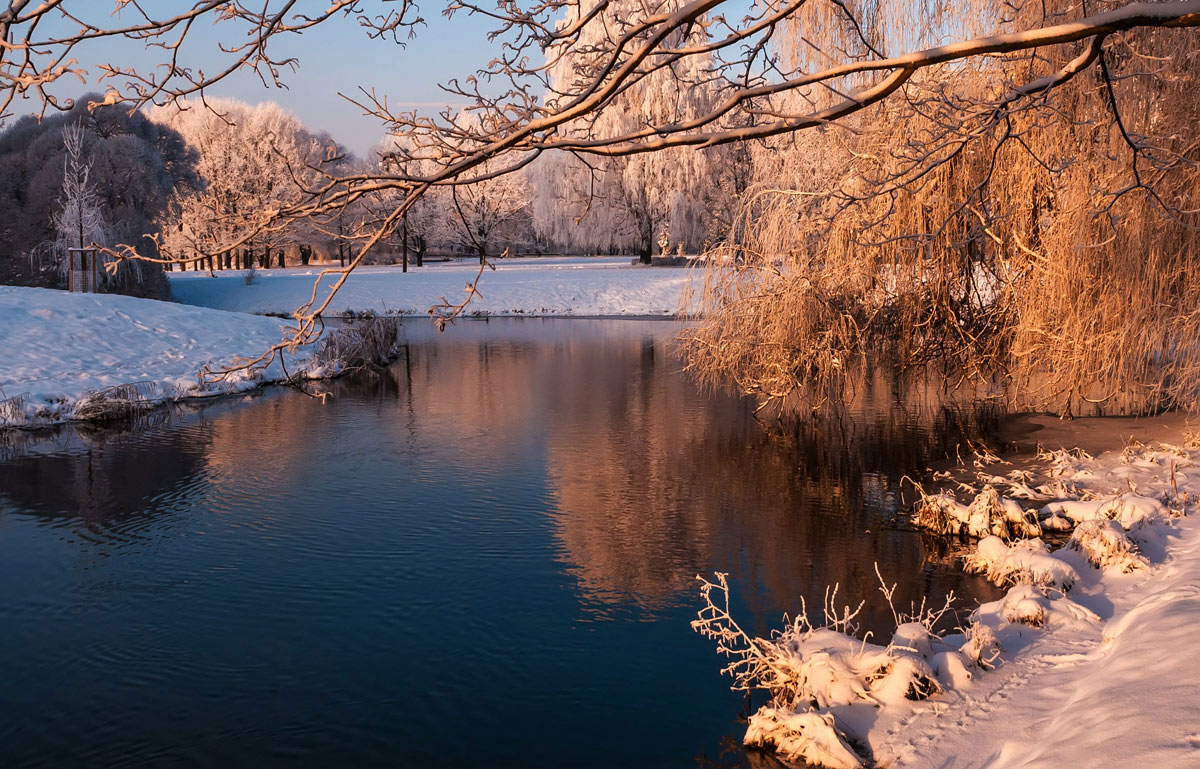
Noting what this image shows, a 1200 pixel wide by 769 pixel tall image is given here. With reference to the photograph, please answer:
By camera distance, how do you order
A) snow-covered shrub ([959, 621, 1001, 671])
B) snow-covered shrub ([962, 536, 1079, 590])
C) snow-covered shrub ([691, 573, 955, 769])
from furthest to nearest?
1. snow-covered shrub ([962, 536, 1079, 590])
2. snow-covered shrub ([959, 621, 1001, 671])
3. snow-covered shrub ([691, 573, 955, 769])

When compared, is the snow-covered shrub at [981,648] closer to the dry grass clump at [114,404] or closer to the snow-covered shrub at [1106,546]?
the snow-covered shrub at [1106,546]

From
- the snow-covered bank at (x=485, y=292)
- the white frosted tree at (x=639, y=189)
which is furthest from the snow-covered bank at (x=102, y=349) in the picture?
the white frosted tree at (x=639, y=189)

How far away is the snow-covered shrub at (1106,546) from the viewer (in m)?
7.57

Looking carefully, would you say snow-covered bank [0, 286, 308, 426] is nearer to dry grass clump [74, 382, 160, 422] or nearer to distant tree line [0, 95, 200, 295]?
dry grass clump [74, 382, 160, 422]

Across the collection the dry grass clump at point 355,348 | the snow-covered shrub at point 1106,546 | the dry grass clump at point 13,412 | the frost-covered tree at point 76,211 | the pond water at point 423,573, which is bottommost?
the pond water at point 423,573

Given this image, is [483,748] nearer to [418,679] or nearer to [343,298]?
[418,679]

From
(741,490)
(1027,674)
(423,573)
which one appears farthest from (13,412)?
(1027,674)

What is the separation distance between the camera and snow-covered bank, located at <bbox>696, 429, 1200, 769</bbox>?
4.55 meters

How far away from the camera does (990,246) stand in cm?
1302

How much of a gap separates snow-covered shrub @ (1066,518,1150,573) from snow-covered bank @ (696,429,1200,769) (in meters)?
0.01

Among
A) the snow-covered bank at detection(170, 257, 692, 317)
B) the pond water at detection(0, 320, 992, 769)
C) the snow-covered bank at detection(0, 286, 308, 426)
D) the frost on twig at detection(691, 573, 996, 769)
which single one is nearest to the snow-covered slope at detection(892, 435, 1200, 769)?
the frost on twig at detection(691, 573, 996, 769)

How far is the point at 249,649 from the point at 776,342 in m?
8.73

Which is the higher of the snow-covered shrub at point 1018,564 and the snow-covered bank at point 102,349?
the snow-covered bank at point 102,349

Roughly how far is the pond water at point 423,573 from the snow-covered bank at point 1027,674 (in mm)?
555
